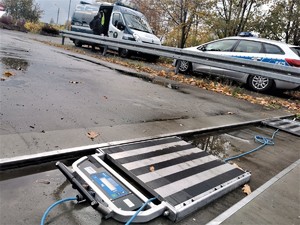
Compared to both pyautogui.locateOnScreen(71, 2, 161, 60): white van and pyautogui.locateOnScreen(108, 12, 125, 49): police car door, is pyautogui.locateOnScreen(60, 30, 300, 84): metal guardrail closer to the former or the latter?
pyautogui.locateOnScreen(71, 2, 161, 60): white van

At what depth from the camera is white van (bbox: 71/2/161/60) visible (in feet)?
50.5

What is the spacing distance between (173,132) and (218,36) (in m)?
18.2

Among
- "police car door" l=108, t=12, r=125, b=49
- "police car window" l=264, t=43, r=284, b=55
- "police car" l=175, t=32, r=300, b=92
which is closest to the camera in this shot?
"police car" l=175, t=32, r=300, b=92

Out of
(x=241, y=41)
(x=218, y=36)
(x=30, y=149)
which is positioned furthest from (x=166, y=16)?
(x=30, y=149)

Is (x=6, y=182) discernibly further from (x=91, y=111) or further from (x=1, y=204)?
(x=91, y=111)

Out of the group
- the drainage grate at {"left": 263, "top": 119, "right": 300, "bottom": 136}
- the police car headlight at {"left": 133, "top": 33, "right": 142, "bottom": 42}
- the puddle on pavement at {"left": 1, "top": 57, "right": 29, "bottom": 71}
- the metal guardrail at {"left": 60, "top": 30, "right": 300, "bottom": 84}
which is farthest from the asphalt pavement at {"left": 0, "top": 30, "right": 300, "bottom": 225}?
the police car headlight at {"left": 133, "top": 33, "right": 142, "bottom": 42}

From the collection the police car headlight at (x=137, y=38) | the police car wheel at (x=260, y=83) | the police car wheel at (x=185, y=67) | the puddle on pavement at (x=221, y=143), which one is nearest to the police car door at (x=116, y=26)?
the police car headlight at (x=137, y=38)

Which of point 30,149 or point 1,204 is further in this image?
point 30,149

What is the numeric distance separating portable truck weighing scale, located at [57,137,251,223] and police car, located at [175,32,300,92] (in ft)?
22.5

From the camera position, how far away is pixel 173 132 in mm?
4148

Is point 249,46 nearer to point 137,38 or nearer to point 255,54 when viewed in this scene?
point 255,54

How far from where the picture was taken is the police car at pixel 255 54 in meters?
9.12

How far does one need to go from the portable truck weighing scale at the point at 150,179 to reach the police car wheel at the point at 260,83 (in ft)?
22.4

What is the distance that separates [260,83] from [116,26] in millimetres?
9473
